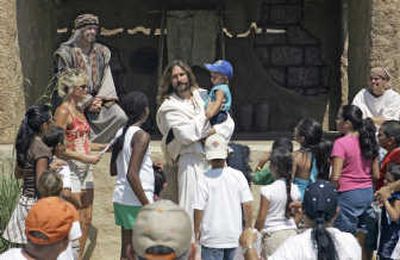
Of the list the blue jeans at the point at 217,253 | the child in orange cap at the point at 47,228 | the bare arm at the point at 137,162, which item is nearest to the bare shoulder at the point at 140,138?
the bare arm at the point at 137,162

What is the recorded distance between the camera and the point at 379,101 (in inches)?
334

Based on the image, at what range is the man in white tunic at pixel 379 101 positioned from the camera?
8.43 metres

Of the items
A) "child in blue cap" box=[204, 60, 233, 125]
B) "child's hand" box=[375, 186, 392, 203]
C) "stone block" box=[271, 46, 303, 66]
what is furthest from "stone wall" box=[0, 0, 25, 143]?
"stone block" box=[271, 46, 303, 66]

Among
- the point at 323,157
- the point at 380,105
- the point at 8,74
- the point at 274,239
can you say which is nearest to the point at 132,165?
the point at 274,239

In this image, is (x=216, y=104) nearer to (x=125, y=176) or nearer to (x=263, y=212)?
(x=125, y=176)

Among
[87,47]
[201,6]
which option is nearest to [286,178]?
[87,47]

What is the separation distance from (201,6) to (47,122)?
7013mm

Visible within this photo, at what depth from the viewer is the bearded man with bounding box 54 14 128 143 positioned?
27.6 ft

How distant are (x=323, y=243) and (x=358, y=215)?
2565 mm

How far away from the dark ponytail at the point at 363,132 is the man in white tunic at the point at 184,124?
0.97 metres

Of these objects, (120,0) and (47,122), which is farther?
(120,0)

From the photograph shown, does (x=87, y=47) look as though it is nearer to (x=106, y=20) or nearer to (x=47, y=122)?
(x=47, y=122)

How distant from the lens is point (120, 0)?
43.4ft

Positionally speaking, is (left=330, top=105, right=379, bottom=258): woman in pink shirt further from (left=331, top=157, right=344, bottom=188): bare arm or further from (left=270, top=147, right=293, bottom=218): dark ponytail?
(left=270, top=147, right=293, bottom=218): dark ponytail
